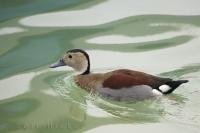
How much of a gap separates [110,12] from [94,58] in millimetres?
1341

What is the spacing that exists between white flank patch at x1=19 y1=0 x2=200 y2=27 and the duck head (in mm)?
1508

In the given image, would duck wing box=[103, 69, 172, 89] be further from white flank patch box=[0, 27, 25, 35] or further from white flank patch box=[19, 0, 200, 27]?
white flank patch box=[0, 27, 25, 35]

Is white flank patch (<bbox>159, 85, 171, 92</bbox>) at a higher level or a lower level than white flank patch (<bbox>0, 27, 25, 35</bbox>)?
lower

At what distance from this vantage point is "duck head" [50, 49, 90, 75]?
5324mm

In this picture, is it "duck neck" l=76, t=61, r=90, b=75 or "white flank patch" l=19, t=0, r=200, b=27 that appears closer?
"duck neck" l=76, t=61, r=90, b=75

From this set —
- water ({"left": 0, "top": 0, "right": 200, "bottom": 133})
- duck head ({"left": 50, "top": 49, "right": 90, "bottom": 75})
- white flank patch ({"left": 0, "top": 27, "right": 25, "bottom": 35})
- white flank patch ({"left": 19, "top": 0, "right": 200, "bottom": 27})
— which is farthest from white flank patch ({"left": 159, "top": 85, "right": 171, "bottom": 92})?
white flank patch ({"left": 0, "top": 27, "right": 25, "bottom": 35})

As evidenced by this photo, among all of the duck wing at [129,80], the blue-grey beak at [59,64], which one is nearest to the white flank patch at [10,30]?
the blue-grey beak at [59,64]

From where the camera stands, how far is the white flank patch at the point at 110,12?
6.94 metres

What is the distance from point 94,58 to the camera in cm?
593

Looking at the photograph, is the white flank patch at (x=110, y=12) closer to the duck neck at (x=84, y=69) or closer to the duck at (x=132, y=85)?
the duck neck at (x=84, y=69)

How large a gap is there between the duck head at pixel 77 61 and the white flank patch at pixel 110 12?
4.95 ft

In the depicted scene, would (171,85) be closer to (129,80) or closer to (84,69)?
(129,80)

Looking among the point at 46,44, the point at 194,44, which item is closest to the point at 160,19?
the point at 194,44

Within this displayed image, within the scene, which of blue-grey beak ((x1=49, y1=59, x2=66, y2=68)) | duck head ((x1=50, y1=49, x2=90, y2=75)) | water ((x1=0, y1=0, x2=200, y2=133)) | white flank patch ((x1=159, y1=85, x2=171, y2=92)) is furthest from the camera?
blue-grey beak ((x1=49, y1=59, x2=66, y2=68))
